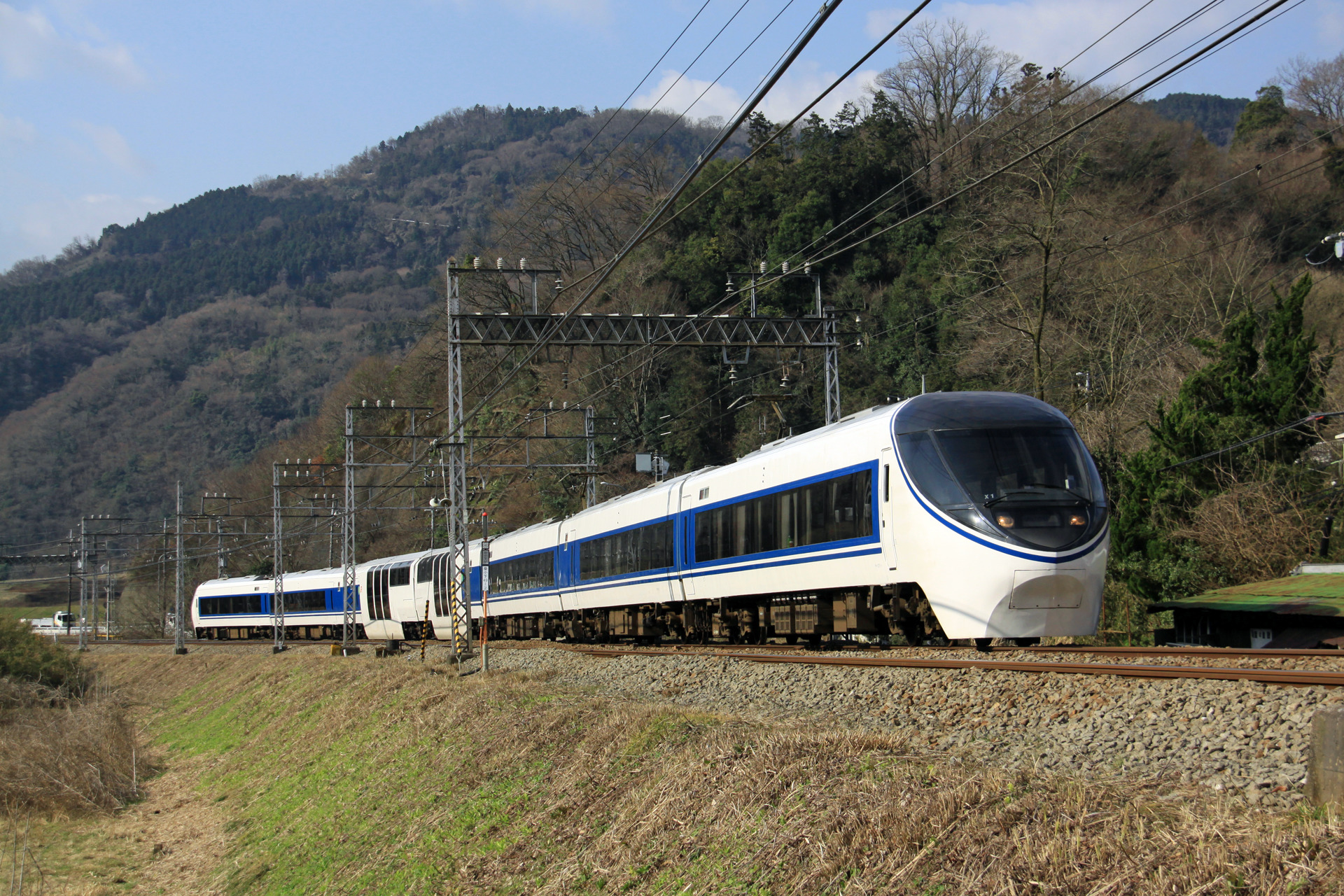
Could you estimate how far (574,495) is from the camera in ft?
168

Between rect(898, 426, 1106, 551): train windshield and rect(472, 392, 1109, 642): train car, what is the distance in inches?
0.6

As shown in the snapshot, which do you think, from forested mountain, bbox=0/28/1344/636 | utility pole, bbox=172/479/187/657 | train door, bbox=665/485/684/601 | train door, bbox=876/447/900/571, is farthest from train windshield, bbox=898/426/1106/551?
utility pole, bbox=172/479/187/657

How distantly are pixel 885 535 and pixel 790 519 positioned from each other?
8.60 ft

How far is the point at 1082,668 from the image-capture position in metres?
9.71

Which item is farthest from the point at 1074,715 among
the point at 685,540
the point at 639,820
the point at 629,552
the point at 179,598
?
the point at 179,598

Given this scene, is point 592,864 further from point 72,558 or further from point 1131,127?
point 72,558

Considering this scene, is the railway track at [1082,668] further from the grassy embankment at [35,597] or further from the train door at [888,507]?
the grassy embankment at [35,597]

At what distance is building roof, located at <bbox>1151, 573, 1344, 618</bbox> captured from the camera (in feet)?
49.7

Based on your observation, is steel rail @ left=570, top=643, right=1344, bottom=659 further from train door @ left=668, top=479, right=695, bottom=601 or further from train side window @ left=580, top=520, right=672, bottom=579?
train side window @ left=580, top=520, right=672, bottom=579

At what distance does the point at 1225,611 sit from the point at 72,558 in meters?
55.1

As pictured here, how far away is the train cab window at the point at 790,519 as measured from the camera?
13.7m

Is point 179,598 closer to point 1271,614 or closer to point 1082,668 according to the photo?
point 1271,614

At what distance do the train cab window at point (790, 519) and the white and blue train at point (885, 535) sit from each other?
26 millimetres

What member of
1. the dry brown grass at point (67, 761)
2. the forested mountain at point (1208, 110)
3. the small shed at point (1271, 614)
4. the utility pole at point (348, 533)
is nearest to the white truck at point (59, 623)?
the utility pole at point (348, 533)
